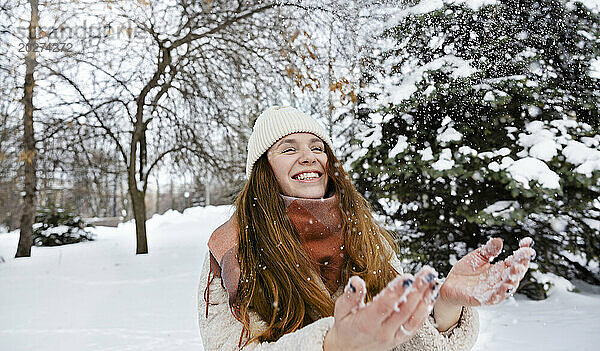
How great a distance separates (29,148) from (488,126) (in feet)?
22.7

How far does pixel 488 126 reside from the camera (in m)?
4.23

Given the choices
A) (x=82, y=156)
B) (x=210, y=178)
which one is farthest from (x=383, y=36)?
(x=82, y=156)

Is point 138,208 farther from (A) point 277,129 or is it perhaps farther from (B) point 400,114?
(A) point 277,129

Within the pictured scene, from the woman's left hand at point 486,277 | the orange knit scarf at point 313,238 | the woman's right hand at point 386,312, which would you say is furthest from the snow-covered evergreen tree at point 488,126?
the woman's right hand at point 386,312

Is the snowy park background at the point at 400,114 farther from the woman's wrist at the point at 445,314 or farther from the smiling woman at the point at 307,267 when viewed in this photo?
the woman's wrist at the point at 445,314

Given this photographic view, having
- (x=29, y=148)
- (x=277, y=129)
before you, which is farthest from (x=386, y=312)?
(x=29, y=148)

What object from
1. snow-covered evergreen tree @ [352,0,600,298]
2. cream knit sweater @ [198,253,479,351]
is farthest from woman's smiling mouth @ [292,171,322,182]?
A: snow-covered evergreen tree @ [352,0,600,298]

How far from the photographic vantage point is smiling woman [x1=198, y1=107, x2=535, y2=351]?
2.84ft

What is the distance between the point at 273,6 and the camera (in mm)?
5117

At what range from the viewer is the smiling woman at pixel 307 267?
2.84 ft

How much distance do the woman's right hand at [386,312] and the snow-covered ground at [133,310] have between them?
1.28 meters

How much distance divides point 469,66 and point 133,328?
3926 millimetres

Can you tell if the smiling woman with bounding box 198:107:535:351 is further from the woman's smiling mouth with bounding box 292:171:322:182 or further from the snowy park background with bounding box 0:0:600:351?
the snowy park background with bounding box 0:0:600:351

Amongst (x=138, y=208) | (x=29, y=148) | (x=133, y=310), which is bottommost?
(x=133, y=310)
